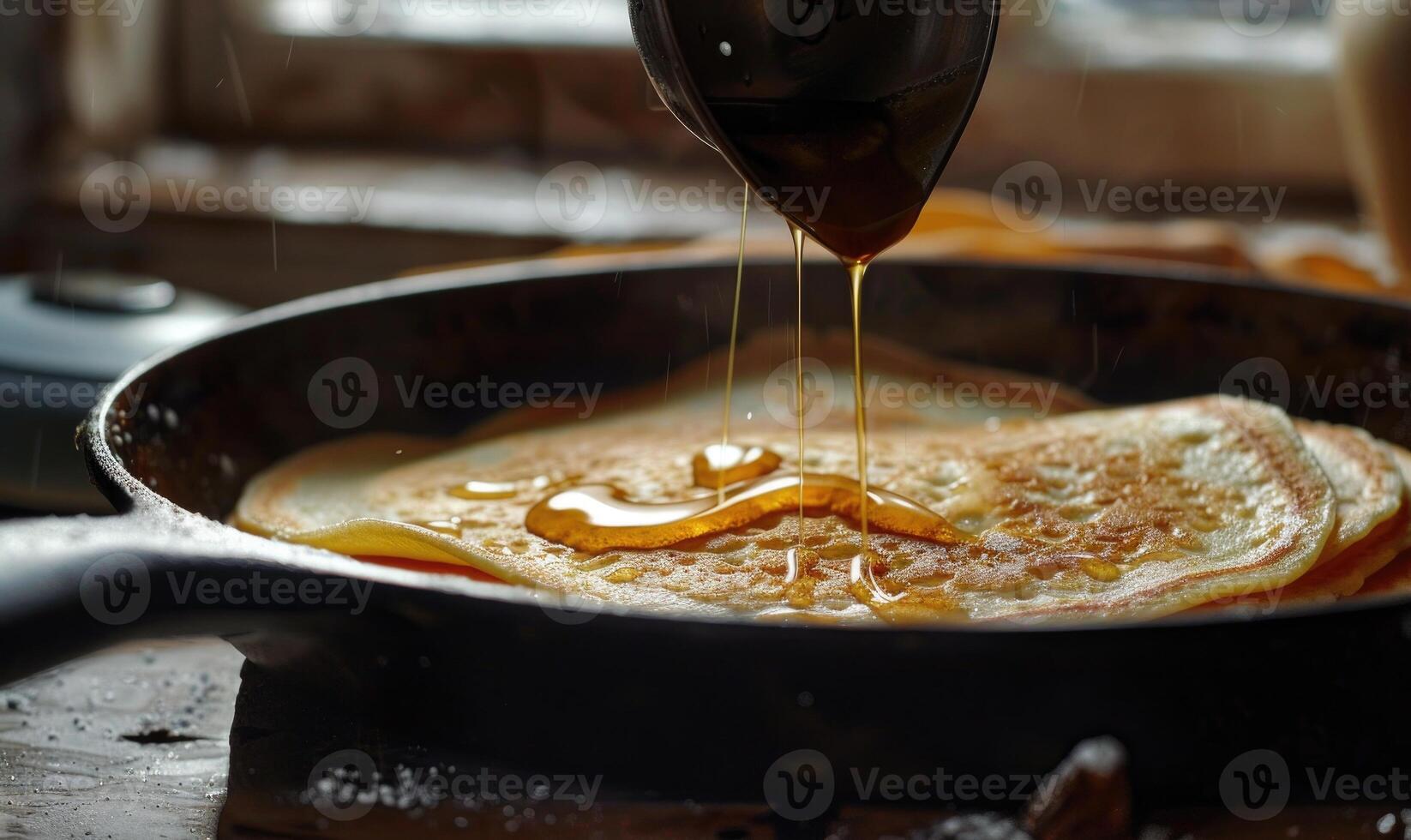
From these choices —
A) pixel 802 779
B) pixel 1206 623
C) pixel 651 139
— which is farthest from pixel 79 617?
pixel 651 139

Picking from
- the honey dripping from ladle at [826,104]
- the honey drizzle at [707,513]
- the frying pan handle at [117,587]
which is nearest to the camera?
the frying pan handle at [117,587]

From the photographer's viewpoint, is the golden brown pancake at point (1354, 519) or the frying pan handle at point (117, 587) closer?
the frying pan handle at point (117, 587)

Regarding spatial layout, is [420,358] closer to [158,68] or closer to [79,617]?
[79,617]

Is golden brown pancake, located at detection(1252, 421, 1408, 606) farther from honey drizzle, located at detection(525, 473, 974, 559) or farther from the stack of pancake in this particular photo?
honey drizzle, located at detection(525, 473, 974, 559)

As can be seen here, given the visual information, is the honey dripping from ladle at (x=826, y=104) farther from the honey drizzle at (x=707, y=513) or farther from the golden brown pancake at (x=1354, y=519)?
the golden brown pancake at (x=1354, y=519)

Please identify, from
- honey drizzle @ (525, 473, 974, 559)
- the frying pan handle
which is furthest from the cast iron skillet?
honey drizzle @ (525, 473, 974, 559)

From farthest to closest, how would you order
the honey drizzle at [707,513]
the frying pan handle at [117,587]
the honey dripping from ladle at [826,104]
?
the honey drizzle at [707,513], the honey dripping from ladle at [826,104], the frying pan handle at [117,587]

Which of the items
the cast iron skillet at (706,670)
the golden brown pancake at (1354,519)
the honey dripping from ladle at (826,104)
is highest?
the honey dripping from ladle at (826,104)

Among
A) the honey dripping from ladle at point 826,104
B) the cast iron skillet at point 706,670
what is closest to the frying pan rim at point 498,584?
the cast iron skillet at point 706,670

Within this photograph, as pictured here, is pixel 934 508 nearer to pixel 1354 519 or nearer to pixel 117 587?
pixel 1354 519
